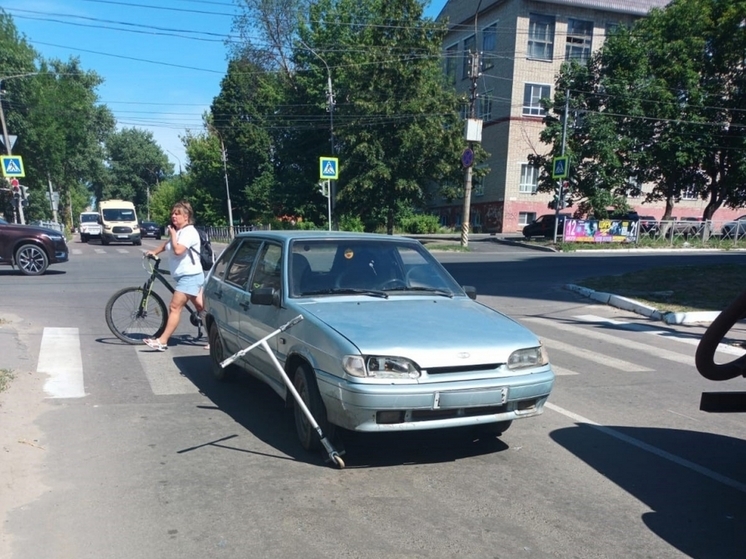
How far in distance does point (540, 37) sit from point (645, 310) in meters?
36.7

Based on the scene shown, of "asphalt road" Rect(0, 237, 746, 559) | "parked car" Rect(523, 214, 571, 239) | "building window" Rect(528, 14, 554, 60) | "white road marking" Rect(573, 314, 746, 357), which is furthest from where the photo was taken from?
"building window" Rect(528, 14, 554, 60)

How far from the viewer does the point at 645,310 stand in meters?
13.0

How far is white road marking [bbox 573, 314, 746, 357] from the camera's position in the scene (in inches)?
370

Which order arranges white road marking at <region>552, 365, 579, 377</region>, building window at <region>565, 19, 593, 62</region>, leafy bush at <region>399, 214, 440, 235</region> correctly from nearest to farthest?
white road marking at <region>552, 365, 579, 377</region> → building window at <region>565, 19, 593, 62</region> → leafy bush at <region>399, 214, 440, 235</region>

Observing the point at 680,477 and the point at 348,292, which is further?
the point at 348,292

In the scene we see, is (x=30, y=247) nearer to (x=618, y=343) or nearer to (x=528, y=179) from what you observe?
(x=618, y=343)

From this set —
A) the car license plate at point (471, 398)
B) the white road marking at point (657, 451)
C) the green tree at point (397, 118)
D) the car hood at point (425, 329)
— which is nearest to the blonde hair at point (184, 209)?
the car hood at point (425, 329)

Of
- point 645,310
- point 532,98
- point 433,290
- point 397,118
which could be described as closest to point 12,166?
point 397,118

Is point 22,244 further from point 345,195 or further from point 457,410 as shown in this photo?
point 345,195

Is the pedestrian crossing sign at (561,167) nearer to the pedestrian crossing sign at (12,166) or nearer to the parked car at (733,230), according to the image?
the parked car at (733,230)

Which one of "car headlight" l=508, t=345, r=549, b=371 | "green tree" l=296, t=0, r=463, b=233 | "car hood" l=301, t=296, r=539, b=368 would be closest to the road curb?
"car hood" l=301, t=296, r=539, b=368

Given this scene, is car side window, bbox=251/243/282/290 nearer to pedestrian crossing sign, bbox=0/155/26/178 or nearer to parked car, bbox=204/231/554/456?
parked car, bbox=204/231/554/456

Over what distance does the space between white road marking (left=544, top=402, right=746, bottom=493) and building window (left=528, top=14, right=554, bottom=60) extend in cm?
4275

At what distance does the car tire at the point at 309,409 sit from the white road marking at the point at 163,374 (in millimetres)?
2059
